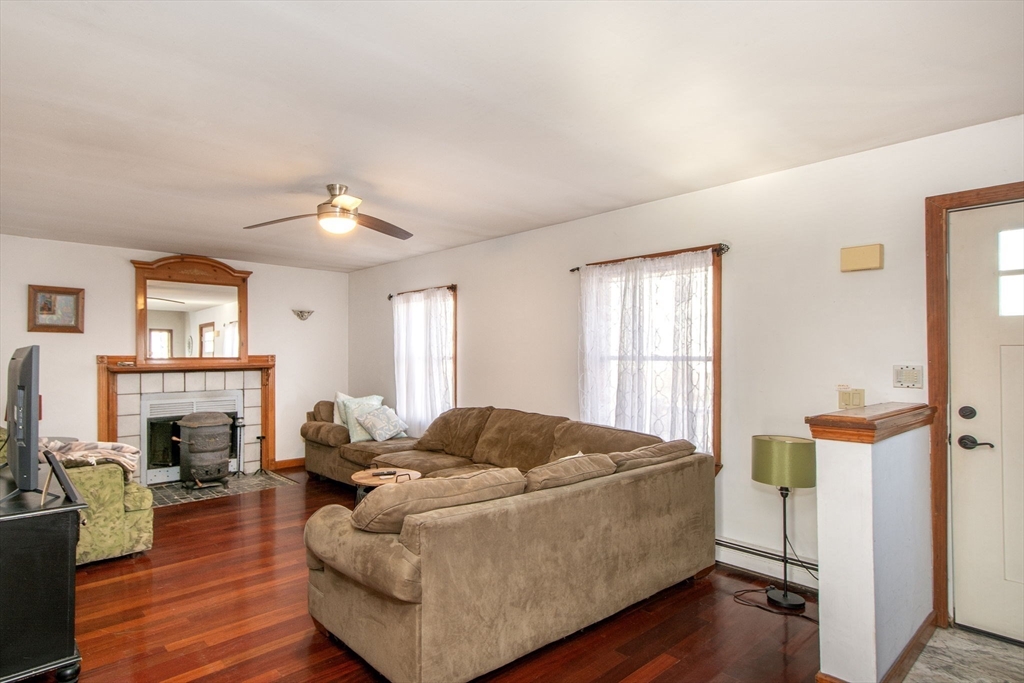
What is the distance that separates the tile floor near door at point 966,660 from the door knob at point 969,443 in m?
0.89

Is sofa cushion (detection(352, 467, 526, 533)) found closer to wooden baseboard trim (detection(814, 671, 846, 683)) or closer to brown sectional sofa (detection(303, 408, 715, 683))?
brown sectional sofa (detection(303, 408, 715, 683))

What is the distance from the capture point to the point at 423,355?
6055mm

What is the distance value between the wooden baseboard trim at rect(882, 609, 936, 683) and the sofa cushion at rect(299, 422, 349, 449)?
4.77 metres

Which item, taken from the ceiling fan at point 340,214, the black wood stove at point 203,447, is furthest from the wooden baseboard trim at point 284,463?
the ceiling fan at point 340,214

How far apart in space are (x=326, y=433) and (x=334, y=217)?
10.1 ft

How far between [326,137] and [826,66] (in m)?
2.22

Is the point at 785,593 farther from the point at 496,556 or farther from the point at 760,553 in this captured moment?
the point at 496,556

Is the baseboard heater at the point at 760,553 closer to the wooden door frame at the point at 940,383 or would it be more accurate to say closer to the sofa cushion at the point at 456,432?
the wooden door frame at the point at 940,383

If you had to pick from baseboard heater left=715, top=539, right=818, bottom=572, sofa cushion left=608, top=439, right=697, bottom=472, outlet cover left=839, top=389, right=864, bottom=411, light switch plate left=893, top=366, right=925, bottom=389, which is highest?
light switch plate left=893, top=366, right=925, bottom=389

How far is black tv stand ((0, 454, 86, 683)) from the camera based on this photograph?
2125 mm

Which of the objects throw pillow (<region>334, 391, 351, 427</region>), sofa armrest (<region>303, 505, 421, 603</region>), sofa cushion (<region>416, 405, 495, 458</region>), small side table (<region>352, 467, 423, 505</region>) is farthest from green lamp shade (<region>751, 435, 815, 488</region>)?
throw pillow (<region>334, 391, 351, 427</region>)

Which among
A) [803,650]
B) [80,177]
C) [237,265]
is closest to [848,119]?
[803,650]

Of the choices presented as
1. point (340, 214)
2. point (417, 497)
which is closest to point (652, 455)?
point (417, 497)

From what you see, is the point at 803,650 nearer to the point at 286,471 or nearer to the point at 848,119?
the point at 848,119
